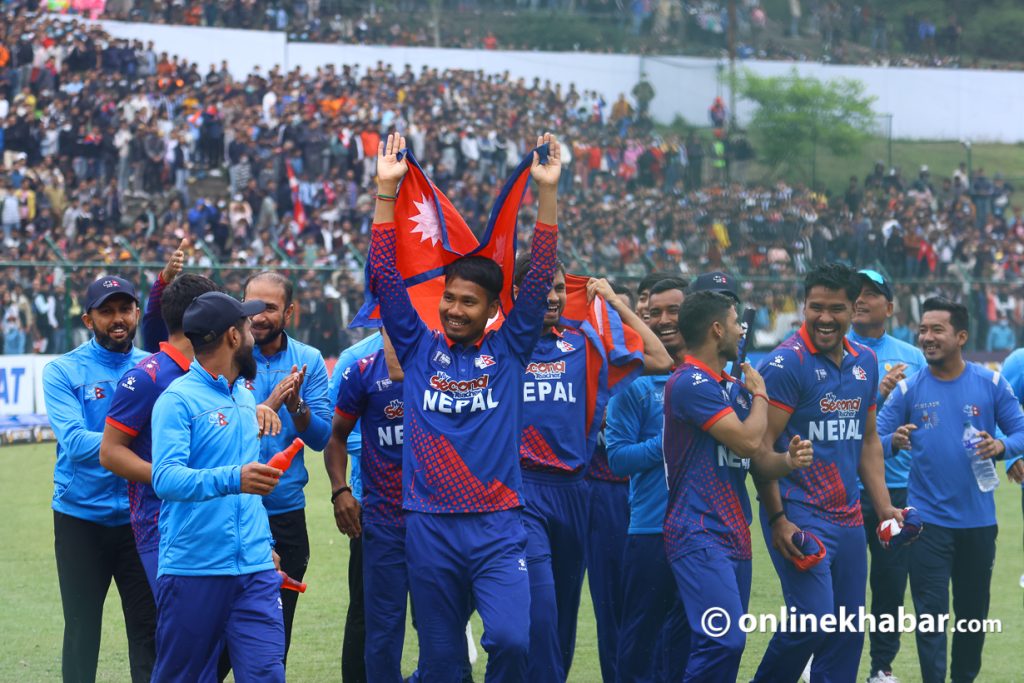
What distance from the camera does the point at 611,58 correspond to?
4509cm

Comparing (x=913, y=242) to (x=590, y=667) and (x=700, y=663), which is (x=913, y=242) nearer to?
(x=590, y=667)

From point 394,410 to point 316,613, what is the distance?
Result: 356 cm

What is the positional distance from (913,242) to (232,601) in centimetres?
3020

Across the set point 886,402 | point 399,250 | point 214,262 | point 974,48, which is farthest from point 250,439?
point 974,48

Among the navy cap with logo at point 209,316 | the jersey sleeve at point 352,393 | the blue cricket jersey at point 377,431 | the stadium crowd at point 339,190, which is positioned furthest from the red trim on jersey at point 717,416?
the stadium crowd at point 339,190

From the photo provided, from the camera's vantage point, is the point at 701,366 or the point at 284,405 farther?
the point at 284,405

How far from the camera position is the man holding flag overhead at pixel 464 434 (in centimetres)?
564

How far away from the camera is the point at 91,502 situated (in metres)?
6.79

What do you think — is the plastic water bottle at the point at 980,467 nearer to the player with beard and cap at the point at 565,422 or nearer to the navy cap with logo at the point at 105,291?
the player with beard and cap at the point at 565,422

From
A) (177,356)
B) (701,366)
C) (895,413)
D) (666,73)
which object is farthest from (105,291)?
(666,73)

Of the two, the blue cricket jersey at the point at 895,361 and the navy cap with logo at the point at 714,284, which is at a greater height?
the navy cap with logo at the point at 714,284

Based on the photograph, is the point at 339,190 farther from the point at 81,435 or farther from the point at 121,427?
the point at 121,427

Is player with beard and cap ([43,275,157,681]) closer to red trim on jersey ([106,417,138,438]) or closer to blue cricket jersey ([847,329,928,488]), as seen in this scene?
red trim on jersey ([106,417,138,438])

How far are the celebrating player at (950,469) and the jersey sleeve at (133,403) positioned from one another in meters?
4.32
